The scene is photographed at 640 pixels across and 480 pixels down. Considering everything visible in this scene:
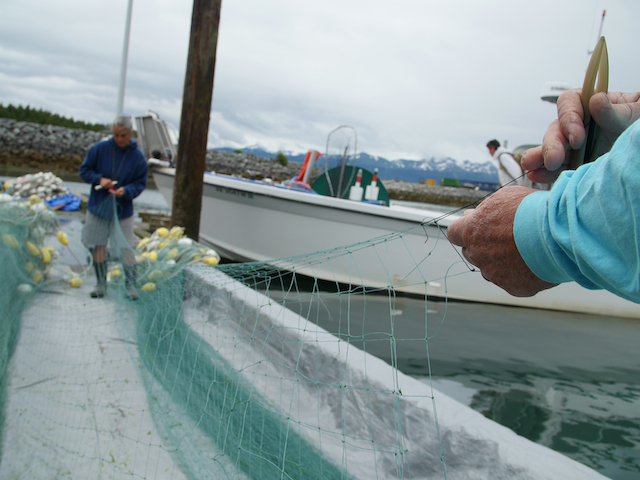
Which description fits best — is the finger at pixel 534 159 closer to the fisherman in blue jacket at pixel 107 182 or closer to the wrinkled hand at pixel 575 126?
the wrinkled hand at pixel 575 126

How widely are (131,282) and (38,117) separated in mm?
40431

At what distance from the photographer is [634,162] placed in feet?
2.03

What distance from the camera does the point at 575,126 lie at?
0.96m

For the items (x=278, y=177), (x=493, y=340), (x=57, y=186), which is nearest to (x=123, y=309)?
(x=493, y=340)

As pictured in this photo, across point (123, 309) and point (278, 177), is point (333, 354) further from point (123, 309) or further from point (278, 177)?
point (278, 177)

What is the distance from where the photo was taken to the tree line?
3434cm

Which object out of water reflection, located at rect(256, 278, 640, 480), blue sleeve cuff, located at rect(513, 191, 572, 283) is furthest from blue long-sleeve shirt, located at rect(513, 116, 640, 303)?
water reflection, located at rect(256, 278, 640, 480)

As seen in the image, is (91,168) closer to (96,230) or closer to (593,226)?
(96,230)

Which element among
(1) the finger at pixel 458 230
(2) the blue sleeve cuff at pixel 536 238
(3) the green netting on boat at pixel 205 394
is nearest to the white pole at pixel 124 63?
(3) the green netting on boat at pixel 205 394

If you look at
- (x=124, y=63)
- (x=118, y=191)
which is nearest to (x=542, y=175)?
(x=118, y=191)

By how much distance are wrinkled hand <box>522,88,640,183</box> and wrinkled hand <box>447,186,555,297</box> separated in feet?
0.44

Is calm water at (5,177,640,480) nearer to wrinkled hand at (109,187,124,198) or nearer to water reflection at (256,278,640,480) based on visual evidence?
water reflection at (256,278,640,480)

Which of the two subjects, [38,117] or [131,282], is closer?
[131,282]

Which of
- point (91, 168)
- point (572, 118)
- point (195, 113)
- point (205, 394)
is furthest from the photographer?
point (195, 113)
